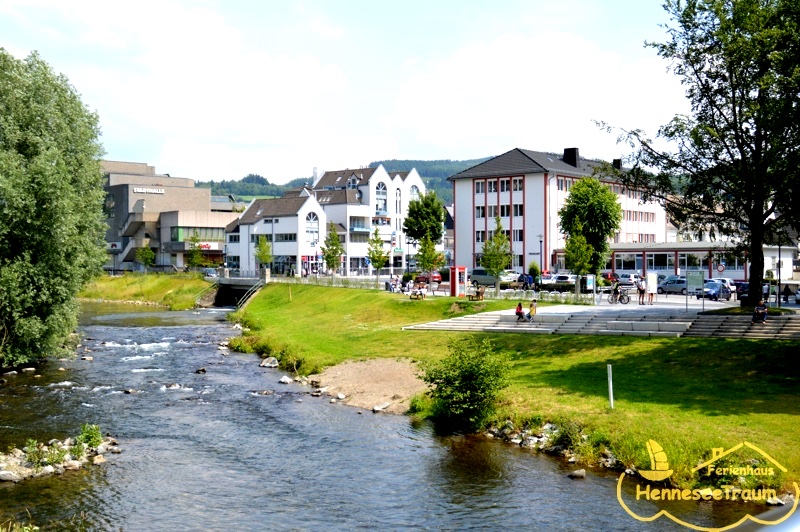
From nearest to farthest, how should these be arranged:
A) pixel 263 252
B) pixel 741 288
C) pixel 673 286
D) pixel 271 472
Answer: pixel 271 472
pixel 741 288
pixel 673 286
pixel 263 252

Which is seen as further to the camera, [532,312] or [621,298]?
[621,298]

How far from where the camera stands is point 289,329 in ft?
186

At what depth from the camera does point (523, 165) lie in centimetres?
9388

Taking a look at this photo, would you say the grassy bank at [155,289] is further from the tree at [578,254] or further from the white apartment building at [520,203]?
the tree at [578,254]

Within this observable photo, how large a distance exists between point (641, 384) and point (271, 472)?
1546 centimetres

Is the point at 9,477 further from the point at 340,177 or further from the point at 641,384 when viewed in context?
the point at 340,177

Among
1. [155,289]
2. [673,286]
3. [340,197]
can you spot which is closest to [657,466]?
[673,286]

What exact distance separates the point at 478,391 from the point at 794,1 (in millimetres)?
20160

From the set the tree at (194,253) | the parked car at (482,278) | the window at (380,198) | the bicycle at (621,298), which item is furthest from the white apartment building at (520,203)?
the tree at (194,253)

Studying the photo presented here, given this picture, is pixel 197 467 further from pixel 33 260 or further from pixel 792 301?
pixel 792 301

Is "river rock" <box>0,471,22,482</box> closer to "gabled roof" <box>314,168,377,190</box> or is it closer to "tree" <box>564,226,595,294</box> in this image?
"tree" <box>564,226,595,294</box>

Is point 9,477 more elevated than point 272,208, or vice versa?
point 272,208

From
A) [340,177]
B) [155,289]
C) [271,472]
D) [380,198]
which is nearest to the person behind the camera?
[271,472]

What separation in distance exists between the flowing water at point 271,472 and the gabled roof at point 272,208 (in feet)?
238
